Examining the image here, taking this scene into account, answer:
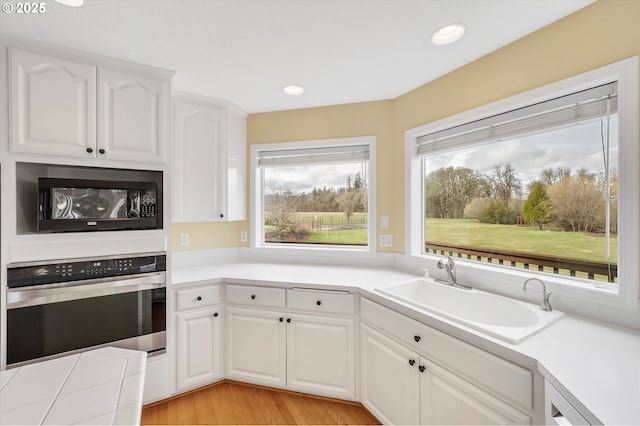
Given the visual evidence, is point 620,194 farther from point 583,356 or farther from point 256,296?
point 256,296

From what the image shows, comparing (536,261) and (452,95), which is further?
(452,95)

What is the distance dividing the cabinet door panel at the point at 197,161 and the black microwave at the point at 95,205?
0.39 meters

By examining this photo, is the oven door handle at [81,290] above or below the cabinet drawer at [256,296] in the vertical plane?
above

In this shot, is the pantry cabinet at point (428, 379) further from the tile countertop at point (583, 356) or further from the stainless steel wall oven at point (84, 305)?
the stainless steel wall oven at point (84, 305)

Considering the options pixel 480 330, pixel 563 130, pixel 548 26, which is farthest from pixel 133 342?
pixel 548 26

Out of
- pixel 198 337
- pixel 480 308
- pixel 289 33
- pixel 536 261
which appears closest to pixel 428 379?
pixel 480 308

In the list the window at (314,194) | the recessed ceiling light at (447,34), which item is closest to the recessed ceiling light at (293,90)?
the window at (314,194)

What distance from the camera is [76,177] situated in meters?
1.76

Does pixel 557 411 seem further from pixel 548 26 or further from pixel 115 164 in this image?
pixel 115 164

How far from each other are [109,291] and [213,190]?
1.05 meters

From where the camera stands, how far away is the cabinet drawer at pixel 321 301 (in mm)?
1952

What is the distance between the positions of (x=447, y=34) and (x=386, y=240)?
1.57 meters

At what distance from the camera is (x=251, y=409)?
6.49 feet

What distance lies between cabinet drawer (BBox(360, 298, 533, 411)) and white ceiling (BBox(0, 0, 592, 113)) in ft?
5.18
